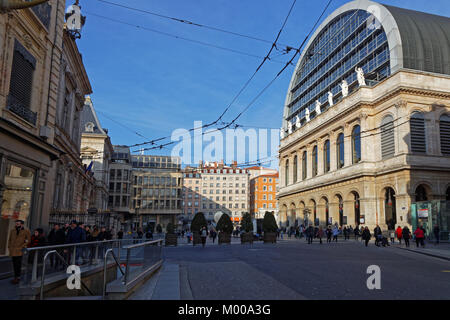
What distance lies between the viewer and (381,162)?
41719 millimetres

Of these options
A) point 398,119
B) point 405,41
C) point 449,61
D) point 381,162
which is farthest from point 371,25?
point 381,162

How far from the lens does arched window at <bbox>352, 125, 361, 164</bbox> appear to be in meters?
44.6

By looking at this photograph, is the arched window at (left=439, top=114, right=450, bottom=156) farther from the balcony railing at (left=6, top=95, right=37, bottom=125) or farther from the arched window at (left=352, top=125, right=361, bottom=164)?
the balcony railing at (left=6, top=95, right=37, bottom=125)

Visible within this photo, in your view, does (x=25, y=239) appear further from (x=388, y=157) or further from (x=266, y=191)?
(x=266, y=191)

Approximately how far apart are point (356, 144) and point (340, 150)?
390cm

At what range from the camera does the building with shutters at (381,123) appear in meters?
38.8

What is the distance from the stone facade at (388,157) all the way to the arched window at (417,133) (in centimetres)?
11

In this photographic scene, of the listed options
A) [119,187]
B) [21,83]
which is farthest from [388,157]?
[119,187]

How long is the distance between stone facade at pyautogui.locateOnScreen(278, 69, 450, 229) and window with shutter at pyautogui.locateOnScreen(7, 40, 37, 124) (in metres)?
32.9

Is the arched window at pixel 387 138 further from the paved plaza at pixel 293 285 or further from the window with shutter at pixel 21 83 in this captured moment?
the window with shutter at pixel 21 83

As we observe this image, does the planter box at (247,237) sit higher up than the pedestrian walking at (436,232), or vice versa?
the pedestrian walking at (436,232)

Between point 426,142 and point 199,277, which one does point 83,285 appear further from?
point 426,142

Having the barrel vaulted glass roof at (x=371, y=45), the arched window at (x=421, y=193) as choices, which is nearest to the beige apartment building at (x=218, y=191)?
the barrel vaulted glass roof at (x=371, y=45)
